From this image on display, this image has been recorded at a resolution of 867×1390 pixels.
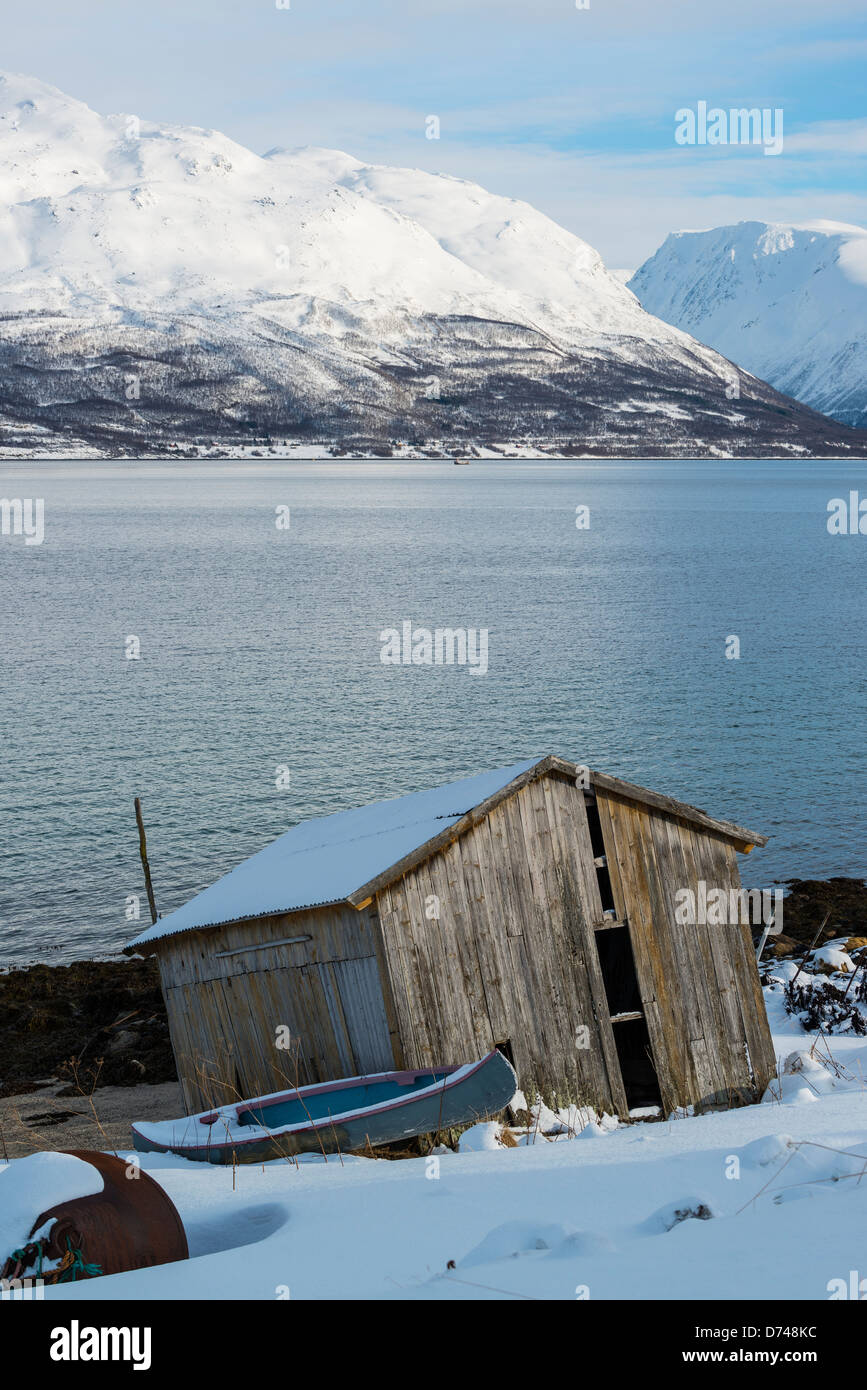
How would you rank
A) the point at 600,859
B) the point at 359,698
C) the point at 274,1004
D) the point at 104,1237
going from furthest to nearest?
the point at 359,698
the point at 274,1004
the point at 600,859
the point at 104,1237

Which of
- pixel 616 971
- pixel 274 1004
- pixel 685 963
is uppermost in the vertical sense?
pixel 685 963

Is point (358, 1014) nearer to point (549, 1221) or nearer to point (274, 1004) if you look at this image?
point (274, 1004)

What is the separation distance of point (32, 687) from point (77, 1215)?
45.7 metres

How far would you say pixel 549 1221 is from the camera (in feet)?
23.3

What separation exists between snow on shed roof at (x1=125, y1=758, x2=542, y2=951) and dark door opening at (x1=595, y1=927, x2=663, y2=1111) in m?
2.58

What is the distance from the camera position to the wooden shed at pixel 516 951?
13.8m

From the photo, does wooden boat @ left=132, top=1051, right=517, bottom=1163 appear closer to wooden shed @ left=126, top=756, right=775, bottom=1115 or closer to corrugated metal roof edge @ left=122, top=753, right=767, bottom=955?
wooden shed @ left=126, top=756, right=775, bottom=1115

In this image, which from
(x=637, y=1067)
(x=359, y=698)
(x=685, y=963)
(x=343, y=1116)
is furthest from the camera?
(x=359, y=698)

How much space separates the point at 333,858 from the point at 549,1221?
30.2 feet

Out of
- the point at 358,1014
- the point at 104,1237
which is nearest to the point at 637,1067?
the point at 358,1014

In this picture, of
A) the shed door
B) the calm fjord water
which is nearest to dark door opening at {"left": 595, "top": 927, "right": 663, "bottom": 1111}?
the shed door

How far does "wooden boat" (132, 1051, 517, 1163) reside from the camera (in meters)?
11.9
